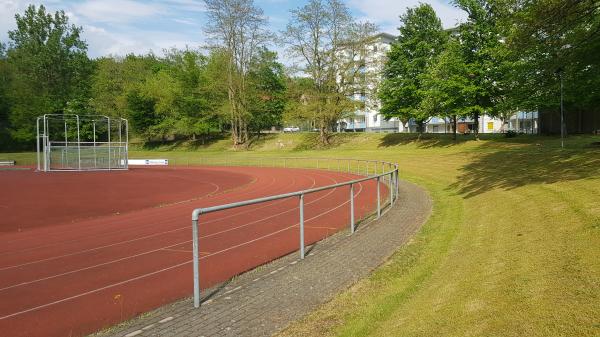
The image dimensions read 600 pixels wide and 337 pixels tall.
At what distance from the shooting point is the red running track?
623cm

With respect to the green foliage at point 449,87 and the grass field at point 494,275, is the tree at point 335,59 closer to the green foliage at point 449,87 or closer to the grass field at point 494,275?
the green foliage at point 449,87

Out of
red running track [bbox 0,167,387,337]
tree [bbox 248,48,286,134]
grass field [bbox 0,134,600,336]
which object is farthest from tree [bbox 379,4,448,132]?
grass field [bbox 0,134,600,336]

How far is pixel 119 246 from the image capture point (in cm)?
1009

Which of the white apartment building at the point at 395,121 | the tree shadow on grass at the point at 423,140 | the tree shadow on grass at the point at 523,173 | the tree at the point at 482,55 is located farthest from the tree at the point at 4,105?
the tree shadow on grass at the point at 523,173

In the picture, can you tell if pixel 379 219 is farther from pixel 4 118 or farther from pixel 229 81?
pixel 4 118

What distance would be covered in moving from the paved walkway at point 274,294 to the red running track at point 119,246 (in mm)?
627

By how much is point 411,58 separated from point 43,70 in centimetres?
6117

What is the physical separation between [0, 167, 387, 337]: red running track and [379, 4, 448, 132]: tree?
28847 millimetres

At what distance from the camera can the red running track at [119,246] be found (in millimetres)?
6230

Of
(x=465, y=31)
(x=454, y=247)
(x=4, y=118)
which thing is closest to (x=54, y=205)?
(x=454, y=247)

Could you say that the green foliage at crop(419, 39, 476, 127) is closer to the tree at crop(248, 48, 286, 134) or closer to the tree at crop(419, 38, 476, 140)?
the tree at crop(419, 38, 476, 140)

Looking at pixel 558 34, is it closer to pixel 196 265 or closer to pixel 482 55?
pixel 196 265

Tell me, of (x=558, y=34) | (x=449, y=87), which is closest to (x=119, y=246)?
(x=558, y=34)

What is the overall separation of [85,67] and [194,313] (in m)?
85.1
